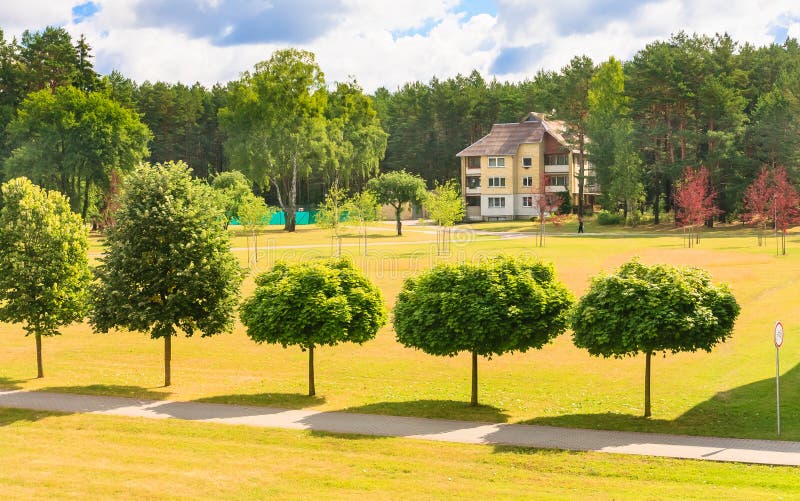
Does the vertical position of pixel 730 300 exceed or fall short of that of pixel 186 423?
it exceeds it

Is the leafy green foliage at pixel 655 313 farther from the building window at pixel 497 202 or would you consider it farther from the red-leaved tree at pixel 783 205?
the building window at pixel 497 202

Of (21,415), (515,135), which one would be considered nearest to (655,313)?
(21,415)

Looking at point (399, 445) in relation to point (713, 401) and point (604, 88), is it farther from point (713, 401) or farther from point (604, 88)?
point (604, 88)

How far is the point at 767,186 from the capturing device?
86.9 m

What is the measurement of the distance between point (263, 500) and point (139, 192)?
1458cm

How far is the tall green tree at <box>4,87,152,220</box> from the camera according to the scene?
9069cm

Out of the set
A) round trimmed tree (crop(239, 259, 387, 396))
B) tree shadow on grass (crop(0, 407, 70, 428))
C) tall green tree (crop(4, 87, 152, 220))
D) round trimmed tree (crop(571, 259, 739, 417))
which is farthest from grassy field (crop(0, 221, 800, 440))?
tall green tree (crop(4, 87, 152, 220))

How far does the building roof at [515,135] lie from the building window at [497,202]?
19.3ft

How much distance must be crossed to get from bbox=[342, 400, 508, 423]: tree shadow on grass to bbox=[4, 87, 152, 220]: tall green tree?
244 feet

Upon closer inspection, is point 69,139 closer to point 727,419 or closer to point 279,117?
point 279,117

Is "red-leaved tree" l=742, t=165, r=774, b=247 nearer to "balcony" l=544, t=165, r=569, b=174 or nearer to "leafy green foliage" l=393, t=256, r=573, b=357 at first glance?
"balcony" l=544, t=165, r=569, b=174

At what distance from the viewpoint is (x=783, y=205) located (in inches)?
2761

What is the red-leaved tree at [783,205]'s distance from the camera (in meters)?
69.1

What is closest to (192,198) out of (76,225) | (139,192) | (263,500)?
(139,192)
